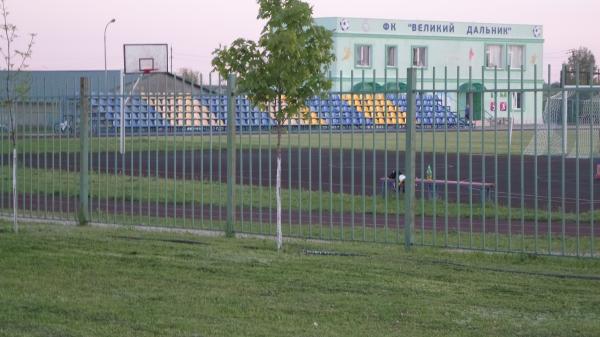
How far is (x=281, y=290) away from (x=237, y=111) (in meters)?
6.29

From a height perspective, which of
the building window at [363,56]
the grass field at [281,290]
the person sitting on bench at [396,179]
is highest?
the building window at [363,56]

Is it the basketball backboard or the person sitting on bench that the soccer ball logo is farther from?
the person sitting on bench

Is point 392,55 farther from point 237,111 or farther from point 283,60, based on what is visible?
point 283,60

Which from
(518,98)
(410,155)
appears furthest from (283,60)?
(518,98)

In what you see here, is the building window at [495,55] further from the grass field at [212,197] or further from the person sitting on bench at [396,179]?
the grass field at [212,197]

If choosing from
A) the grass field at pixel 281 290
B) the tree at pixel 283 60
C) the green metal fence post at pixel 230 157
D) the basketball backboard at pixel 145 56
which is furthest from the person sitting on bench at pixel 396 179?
the basketball backboard at pixel 145 56

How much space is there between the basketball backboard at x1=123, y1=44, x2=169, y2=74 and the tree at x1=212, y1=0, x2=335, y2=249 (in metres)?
21.3

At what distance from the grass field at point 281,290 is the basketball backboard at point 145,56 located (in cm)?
2062

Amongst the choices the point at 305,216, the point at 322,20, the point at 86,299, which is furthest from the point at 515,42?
the point at 86,299

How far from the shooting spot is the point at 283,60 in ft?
40.4

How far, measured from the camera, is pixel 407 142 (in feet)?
43.5

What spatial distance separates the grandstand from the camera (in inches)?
569

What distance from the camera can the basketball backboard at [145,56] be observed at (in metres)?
33.7

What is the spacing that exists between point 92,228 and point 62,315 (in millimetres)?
7383
